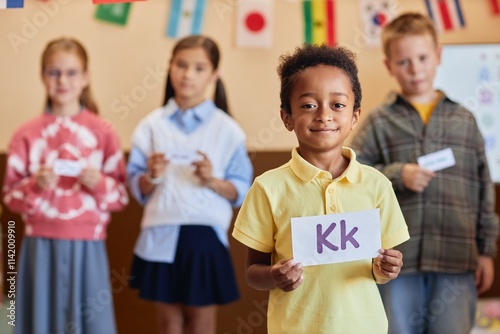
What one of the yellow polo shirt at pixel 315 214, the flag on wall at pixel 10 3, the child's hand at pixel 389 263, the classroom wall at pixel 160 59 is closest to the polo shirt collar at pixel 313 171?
the yellow polo shirt at pixel 315 214

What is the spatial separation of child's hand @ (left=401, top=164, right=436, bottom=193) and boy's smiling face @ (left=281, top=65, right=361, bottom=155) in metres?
0.88

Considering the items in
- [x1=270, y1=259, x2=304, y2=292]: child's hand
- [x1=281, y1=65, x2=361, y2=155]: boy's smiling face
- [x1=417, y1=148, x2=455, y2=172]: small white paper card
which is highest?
[x1=417, y1=148, x2=455, y2=172]: small white paper card

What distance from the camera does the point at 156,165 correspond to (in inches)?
92.0

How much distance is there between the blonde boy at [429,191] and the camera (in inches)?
83.4

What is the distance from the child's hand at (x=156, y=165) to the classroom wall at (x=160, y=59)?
631 mm

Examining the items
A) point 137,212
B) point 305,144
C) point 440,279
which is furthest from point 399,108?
point 137,212

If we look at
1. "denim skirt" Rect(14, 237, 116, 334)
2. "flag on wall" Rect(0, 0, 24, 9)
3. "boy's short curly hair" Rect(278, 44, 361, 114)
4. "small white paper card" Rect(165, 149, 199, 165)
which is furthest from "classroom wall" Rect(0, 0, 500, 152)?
"boy's short curly hair" Rect(278, 44, 361, 114)

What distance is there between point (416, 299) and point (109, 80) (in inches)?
61.6

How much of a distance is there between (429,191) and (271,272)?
110cm

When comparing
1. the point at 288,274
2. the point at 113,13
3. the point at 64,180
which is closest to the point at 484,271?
the point at 288,274

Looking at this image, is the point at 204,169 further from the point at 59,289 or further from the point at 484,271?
the point at 484,271

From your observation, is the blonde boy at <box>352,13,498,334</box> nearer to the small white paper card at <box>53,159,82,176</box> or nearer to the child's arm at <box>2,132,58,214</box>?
the small white paper card at <box>53,159,82,176</box>

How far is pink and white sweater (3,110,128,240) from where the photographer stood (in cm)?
237

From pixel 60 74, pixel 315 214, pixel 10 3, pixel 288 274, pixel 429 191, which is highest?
pixel 60 74
